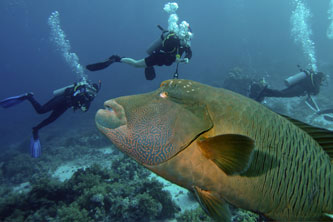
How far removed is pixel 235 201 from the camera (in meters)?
1.06

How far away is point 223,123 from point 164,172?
0.44m

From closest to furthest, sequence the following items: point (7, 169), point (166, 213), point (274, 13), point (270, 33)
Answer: point (166, 213), point (7, 169), point (270, 33), point (274, 13)

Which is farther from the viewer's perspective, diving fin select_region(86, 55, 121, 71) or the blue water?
the blue water

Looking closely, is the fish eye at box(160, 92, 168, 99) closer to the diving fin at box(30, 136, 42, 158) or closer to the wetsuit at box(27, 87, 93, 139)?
the wetsuit at box(27, 87, 93, 139)

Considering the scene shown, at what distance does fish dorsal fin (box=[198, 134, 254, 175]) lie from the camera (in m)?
0.82

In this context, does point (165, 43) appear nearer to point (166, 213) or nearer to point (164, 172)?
point (166, 213)

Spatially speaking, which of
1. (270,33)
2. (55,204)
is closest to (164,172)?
(55,204)

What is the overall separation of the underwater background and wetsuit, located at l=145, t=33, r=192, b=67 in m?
18.1

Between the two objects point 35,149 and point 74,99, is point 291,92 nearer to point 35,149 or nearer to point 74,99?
point 74,99

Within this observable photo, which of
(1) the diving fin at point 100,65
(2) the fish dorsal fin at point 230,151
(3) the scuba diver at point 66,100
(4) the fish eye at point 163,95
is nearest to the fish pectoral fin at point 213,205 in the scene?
(2) the fish dorsal fin at point 230,151

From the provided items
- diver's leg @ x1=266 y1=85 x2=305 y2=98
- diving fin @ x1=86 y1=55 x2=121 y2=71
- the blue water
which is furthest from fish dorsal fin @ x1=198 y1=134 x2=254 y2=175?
the blue water

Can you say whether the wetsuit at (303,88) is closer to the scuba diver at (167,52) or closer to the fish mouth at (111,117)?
the scuba diver at (167,52)

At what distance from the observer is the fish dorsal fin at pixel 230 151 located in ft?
2.69

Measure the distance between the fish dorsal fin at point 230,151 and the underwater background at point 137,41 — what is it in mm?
22481
